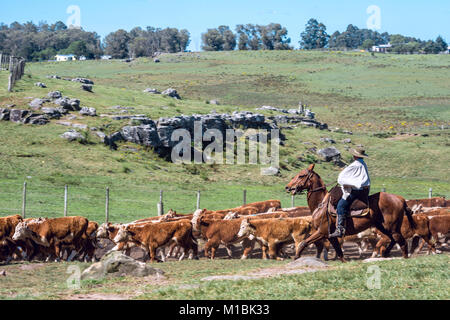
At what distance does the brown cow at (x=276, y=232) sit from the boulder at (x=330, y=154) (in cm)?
3517

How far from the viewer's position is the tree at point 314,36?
193125mm

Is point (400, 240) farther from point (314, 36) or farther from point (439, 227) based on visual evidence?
point (314, 36)

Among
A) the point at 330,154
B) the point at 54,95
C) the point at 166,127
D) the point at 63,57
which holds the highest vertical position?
the point at 63,57

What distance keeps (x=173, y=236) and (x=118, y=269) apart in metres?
5.14

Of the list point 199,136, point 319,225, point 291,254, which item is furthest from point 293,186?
point 199,136

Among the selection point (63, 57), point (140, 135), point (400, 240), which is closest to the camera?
point (400, 240)

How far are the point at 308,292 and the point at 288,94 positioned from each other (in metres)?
86.0

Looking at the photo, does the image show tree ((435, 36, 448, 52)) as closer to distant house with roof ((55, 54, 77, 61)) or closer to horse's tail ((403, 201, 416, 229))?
distant house with roof ((55, 54, 77, 61))

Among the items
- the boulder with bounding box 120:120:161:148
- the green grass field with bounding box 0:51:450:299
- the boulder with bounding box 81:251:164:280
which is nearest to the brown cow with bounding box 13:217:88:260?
the green grass field with bounding box 0:51:450:299

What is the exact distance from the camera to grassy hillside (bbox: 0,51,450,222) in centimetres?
3553

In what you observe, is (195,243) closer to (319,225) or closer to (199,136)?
(319,225)

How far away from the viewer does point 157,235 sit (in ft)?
66.0

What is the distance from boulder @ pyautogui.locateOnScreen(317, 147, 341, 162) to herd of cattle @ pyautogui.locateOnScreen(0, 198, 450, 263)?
33.4 meters

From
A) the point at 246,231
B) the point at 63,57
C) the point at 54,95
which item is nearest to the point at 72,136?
the point at 54,95
